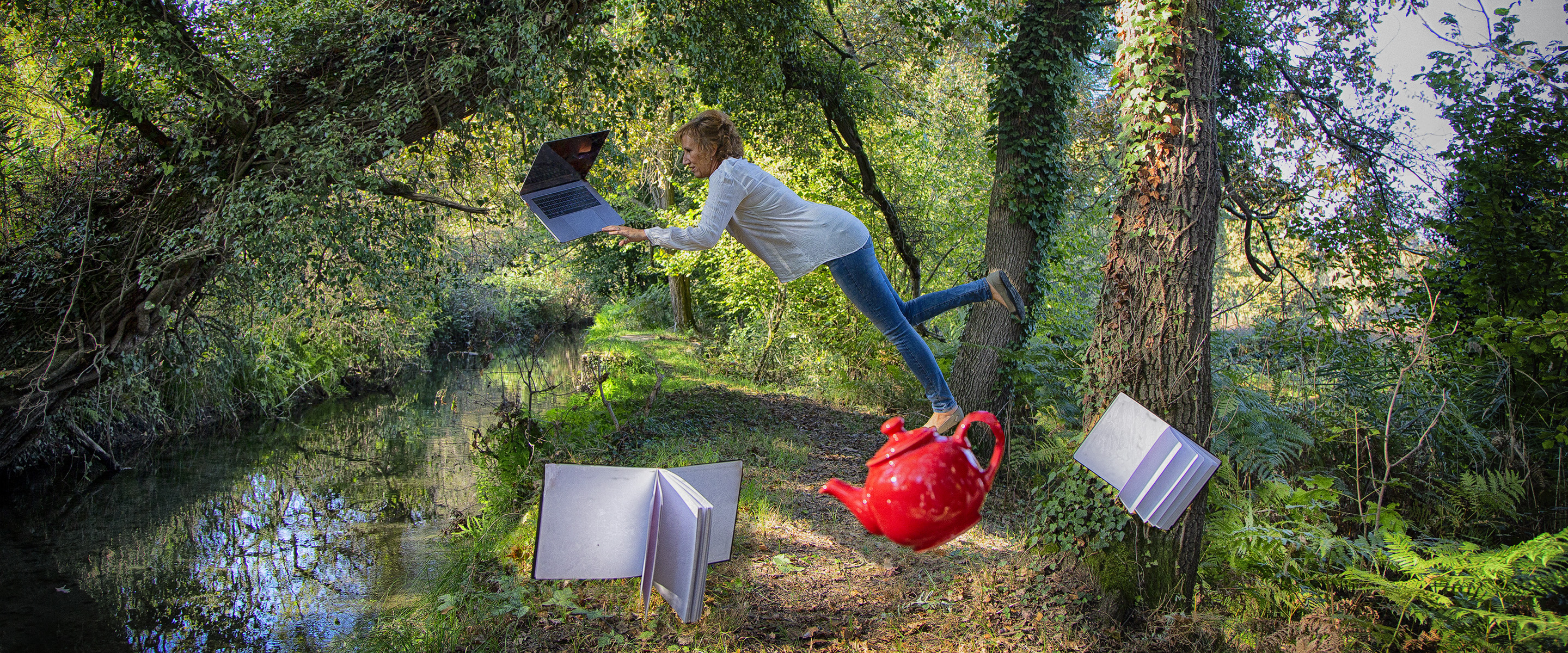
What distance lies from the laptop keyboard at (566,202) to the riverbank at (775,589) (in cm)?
193

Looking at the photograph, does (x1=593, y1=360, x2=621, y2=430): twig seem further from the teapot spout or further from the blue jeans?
the teapot spout

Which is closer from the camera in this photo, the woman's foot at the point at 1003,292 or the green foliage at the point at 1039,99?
the woman's foot at the point at 1003,292

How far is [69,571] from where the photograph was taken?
651 cm

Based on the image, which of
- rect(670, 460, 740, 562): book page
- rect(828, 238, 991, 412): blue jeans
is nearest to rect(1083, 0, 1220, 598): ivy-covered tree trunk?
rect(828, 238, 991, 412): blue jeans

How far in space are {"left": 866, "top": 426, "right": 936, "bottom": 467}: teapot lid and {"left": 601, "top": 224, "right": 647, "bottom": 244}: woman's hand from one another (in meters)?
1.08

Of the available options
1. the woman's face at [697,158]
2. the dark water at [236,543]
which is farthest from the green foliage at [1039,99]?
the dark water at [236,543]

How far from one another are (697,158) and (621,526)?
1.38 metres

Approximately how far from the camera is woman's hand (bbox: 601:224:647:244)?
8.82 ft

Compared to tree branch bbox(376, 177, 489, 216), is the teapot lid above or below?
below

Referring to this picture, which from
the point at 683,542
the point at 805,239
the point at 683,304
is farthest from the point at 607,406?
the point at 683,304

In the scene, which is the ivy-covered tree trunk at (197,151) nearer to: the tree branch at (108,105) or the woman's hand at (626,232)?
the tree branch at (108,105)

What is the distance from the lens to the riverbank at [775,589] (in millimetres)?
3775

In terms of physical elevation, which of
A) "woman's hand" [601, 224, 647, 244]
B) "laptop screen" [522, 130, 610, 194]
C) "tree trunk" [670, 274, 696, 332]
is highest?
"laptop screen" [522, 130, 610, 194]

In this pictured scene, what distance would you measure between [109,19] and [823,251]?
16.2 ft
